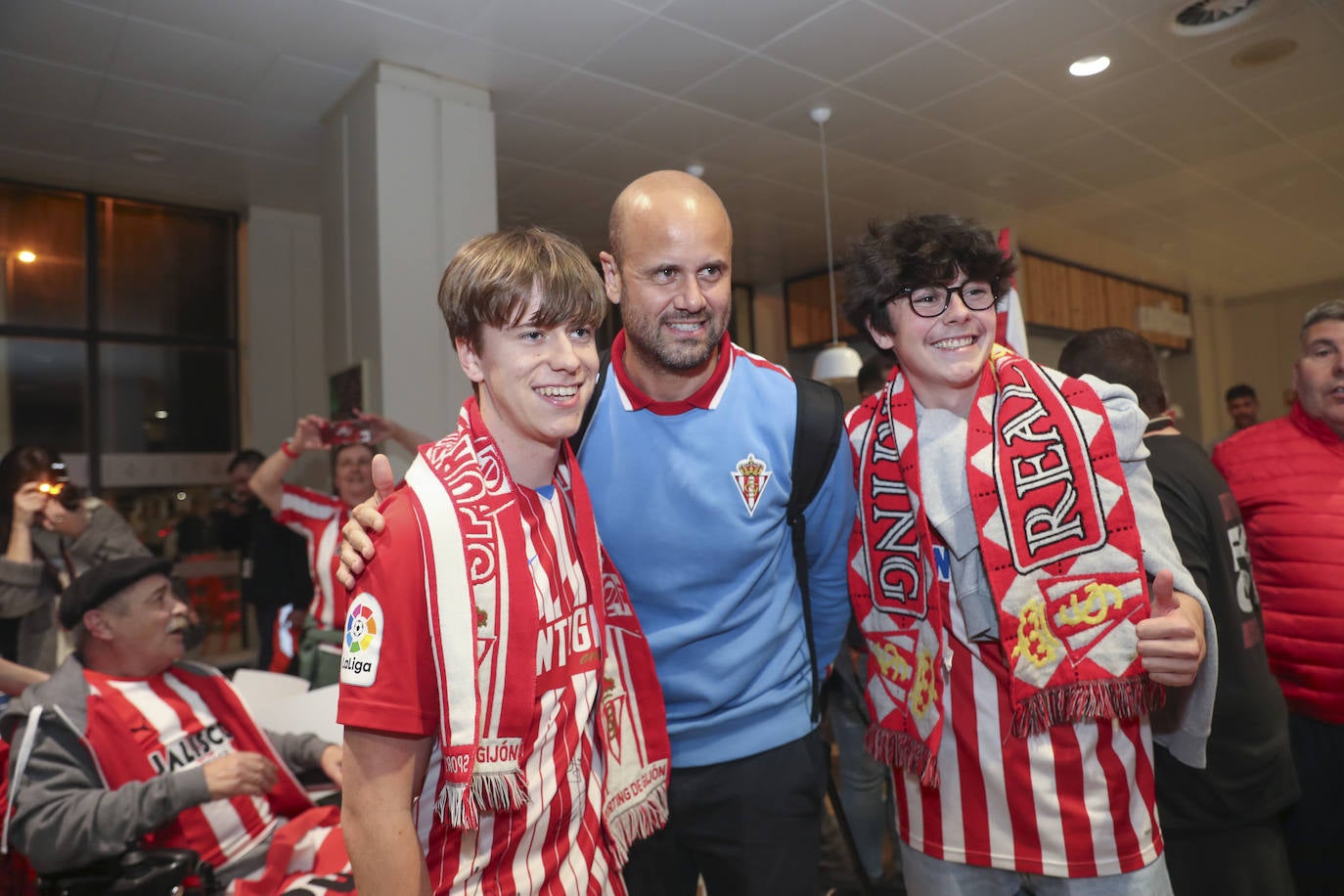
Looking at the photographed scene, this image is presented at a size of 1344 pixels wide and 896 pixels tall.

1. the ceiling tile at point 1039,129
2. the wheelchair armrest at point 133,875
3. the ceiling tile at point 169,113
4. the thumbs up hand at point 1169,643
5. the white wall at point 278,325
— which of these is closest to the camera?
the thumbs up hand at point 1169,643

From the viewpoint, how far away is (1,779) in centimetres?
182

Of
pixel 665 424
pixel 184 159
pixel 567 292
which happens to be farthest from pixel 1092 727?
pixel 184 159

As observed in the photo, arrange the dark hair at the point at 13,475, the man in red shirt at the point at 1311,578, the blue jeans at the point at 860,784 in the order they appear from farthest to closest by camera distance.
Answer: the dark hair at the point at 13,475, the blue jeans at the point at 860,784, the man in red shirt at the point at 1311,578

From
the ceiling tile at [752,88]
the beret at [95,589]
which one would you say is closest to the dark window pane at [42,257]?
the ceiling tile at [752,88]

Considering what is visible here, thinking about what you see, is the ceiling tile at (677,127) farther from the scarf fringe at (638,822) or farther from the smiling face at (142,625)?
the scarf fringe at (638,822)

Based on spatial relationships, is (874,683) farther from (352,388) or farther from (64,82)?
(64,82)

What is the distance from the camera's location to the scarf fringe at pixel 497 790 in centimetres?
101

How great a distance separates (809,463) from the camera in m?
1.51

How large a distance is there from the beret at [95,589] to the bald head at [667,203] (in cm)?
145

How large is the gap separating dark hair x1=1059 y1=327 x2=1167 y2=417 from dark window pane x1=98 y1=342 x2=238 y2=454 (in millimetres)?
5738

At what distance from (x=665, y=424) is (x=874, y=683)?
62 centimetres

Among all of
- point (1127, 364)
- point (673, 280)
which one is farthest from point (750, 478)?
point (1127, 364)

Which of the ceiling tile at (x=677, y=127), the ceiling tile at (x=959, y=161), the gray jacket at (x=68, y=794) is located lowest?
the gray jacket at (x=68, y=794)

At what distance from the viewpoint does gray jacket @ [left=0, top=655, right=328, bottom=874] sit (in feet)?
5.48
